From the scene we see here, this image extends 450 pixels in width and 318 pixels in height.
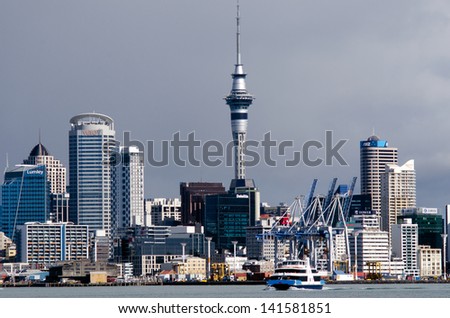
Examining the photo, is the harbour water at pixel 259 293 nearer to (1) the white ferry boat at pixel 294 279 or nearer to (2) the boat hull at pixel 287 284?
(2) the boat hull at pixel 287 284

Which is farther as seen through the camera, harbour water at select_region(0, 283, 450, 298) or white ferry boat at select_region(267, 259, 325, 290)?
white ferry boat at select_region(267, 259, 325, 290)

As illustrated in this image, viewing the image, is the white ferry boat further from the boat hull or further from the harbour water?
the harbour water

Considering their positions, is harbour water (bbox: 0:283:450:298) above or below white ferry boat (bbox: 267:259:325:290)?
below

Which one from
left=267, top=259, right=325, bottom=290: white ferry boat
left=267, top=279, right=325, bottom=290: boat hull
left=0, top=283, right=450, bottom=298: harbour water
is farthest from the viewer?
left=267, top=259, right=325, bottom=290: white ferry boat

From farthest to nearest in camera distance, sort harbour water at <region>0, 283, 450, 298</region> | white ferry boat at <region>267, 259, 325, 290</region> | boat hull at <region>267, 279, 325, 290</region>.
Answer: white ferry boat at <region>267, 259, 325, 290</region> → boat hull at <region>267, 279, 325, 290</region> → harbour water at <region>0, 283, 450, 298</region>

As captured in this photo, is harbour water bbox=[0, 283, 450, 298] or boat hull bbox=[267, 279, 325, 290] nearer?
harbour water bbox=[0, 283, 450, 298]

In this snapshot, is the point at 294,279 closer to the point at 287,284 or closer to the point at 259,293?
the point at 287,284

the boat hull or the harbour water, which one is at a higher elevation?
the boat hull

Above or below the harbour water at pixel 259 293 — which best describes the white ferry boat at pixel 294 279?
above

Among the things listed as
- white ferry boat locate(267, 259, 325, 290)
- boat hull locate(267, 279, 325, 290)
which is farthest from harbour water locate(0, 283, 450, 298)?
white ferry boat locate(267, 259, 325, 290)

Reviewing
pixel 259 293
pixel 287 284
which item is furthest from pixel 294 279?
→ pixel 259 293

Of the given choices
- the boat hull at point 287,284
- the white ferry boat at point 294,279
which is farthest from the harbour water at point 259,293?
the white ferry boat at point 294,279

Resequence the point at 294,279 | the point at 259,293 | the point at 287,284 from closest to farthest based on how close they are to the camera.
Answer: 1. the point at 287,284
2. the point at 259,293
3. the point at 294,279
